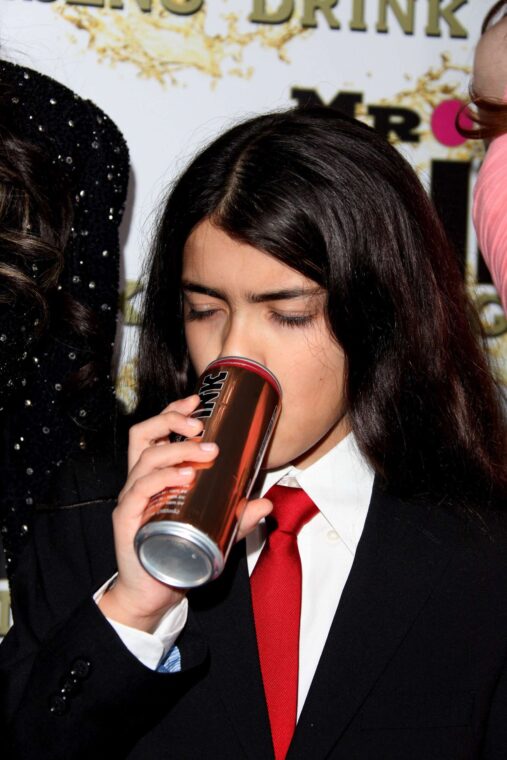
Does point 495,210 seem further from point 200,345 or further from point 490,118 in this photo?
point 200,345

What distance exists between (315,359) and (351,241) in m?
0.15

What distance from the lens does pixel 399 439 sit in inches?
46.6

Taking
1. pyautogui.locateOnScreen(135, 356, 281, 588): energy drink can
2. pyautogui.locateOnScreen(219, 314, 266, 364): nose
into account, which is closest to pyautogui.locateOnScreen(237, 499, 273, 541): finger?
pyautogui.locateOnScreen(135, 356, 281, 588): energy drink can

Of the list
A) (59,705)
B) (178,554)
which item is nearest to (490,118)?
(178,554)

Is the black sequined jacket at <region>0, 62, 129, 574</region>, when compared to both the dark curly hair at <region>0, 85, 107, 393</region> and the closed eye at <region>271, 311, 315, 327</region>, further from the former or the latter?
the closed eye at <region>271, 311, 315, 327</region>

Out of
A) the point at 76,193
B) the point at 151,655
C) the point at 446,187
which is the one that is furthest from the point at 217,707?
the point at 446,187

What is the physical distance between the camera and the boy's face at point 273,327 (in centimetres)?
103

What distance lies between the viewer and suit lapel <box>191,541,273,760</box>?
988 mm

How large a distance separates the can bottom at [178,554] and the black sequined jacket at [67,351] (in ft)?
1.68

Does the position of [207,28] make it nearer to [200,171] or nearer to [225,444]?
[200,171]

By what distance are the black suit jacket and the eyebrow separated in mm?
249

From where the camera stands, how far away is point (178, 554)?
770 millimetres

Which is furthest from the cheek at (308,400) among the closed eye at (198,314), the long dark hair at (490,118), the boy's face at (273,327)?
the long dark hair at (490,118)

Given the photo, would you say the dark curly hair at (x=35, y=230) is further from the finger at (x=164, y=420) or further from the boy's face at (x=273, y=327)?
the finger at (x=164, y=420)
